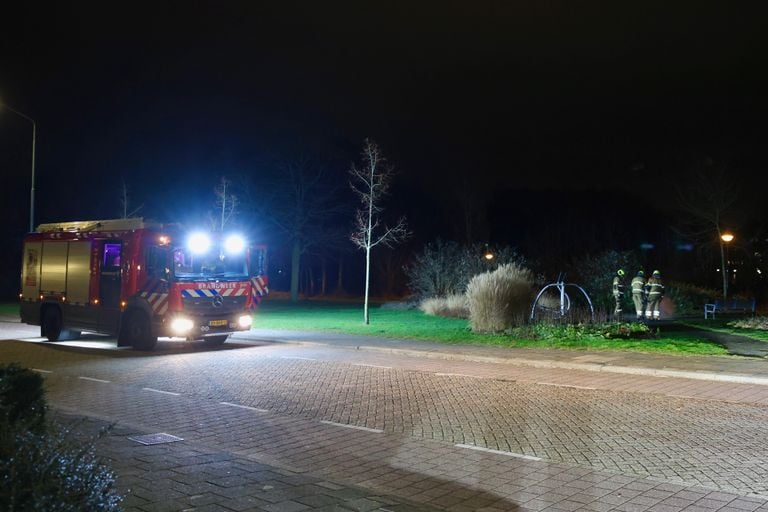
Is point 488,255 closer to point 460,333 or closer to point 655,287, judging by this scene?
point 655,287

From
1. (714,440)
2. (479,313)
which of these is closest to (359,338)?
(479,313)

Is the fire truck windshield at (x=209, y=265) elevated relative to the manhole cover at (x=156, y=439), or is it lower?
elevated

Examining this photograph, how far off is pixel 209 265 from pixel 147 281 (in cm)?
158

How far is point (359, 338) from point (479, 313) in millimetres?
3874

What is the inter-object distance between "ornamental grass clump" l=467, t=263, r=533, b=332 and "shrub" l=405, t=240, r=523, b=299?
24.8 ft

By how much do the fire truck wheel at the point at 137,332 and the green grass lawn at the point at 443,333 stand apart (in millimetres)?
6723

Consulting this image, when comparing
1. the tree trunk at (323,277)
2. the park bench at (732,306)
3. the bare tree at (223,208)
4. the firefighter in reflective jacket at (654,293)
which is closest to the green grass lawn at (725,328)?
the firefighter in reflective jacket at (654,293)

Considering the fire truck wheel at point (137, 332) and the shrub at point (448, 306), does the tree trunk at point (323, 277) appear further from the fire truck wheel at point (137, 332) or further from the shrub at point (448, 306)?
the fire truck wheel at point (137, 332)

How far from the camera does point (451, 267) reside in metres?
30.4

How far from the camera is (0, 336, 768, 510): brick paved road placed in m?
6.14

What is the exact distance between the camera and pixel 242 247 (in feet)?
58.3

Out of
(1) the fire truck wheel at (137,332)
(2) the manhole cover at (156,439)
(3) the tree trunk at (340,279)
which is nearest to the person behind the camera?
(2) the manhole cover at (156,439)

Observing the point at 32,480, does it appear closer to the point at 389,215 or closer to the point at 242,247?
the point at 242,247

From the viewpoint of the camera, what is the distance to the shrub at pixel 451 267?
29064mm
